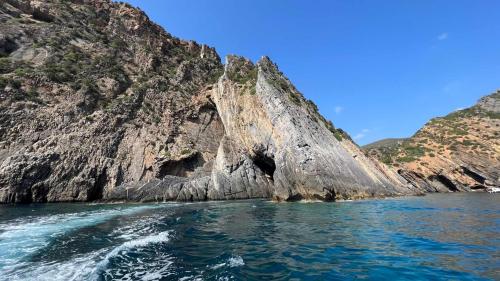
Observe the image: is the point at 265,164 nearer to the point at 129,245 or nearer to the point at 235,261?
the point at 129,245

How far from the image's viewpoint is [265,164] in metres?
49.2

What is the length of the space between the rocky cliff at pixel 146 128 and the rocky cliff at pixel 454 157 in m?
20.2

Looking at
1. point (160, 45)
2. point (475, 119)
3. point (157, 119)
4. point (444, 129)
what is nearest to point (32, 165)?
point (157, 119)

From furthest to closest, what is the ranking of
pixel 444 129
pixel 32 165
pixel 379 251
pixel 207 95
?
pixel 444 129, pixel 207 95, pixel 32 165, pixel 379 251

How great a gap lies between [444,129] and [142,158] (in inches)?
2607

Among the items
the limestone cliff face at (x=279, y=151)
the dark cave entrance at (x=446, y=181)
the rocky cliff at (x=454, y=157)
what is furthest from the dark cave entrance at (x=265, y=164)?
the dark cave entrance at (x=446, y=181)

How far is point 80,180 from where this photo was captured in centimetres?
4797

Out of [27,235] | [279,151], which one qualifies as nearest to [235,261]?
[27,235]

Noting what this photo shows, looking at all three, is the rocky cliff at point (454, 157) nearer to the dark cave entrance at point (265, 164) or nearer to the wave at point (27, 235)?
the dark cave entrance at point (265, 164)

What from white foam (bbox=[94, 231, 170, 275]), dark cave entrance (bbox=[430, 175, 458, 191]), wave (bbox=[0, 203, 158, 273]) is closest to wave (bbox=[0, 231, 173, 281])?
white foam (bbox=[94, 231, 170, 275])

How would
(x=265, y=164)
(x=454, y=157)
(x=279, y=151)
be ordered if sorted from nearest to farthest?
(x=279, y=151) < (x=265, y=164) < (x=454, y=157)

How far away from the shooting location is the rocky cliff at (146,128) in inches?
1672

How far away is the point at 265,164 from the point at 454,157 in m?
40.4

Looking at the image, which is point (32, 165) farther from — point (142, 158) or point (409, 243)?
point (409, 243)
